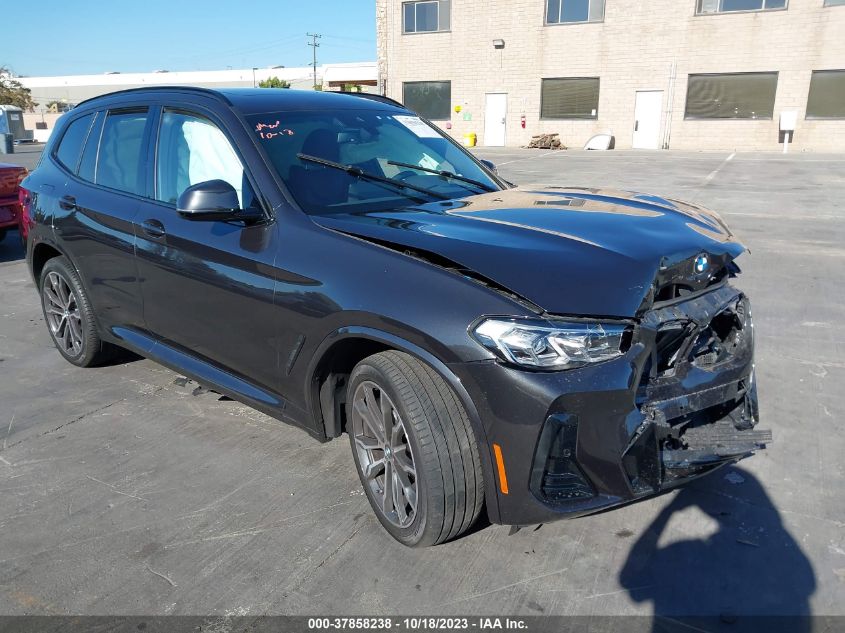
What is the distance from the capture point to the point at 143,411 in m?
4.14

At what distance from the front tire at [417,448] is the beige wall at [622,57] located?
3091 cm

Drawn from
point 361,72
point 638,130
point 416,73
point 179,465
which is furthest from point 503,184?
point 361,72

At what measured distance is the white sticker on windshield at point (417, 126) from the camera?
160 inches

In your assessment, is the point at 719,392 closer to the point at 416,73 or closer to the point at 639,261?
the point at 639,261

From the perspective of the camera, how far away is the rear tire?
4.51 metres

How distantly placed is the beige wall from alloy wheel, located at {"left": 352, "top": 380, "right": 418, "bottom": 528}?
3085 centimetres

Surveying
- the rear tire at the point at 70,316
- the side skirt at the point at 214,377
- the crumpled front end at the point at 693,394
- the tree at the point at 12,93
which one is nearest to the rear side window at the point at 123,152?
the rear tire at the point at 70,316

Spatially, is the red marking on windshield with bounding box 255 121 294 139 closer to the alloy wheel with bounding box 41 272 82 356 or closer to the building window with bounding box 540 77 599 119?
the alloy wheel with bounding box 41 272 82 356

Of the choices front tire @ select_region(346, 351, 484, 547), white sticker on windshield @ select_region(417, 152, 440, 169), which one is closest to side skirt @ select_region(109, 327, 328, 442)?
front tire @ select_region(346, 351, 484, 547)

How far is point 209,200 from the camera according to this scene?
2.97 metres

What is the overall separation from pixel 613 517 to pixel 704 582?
49cm

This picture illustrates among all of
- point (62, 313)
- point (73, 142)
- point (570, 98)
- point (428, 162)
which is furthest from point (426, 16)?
point (428, 162)

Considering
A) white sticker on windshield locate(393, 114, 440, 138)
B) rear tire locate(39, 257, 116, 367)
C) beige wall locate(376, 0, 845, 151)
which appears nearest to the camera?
white sticker on windshield locate(393, 114, 440, 138)

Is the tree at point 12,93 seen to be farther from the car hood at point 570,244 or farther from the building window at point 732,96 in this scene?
the car hood at point 570,244
